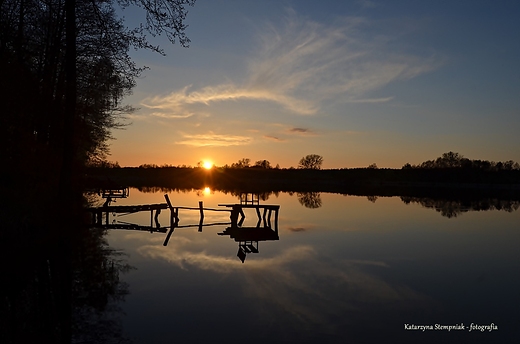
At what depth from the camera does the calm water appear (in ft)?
32.1

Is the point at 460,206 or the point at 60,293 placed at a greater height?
the point at 460,206

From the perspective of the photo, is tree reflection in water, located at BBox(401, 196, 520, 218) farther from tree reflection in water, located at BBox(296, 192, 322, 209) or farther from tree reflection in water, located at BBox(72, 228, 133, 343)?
tree reflection in water, located at BBox(72, 228, 133, 343)

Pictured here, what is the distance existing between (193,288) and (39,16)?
51.8 ft

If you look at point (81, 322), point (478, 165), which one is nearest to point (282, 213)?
point (81, 322)

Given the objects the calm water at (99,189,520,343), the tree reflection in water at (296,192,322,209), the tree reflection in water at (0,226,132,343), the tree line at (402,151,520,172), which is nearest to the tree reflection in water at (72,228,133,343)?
the tree reflection in water at (0,226,132,343)

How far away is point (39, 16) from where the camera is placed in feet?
69.2

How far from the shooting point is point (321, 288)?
44.1 ft

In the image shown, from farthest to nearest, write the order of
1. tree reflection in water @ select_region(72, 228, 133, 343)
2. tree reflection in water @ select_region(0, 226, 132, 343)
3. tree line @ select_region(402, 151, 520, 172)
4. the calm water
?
tree line @ select_region(402, 151, 520, 172)
the calm water
tree reflection in water @ select_region(72, 228, 133, 343)
tree reflection in water @ select_region(0, 226, 132, 343)

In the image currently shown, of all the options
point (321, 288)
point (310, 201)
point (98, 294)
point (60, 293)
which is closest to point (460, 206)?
point (310, 201)

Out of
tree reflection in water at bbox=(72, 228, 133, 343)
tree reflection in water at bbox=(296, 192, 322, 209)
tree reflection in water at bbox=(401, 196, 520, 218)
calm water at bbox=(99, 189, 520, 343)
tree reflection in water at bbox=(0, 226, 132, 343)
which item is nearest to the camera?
tree reflection in water at bbox=(0, 226, 132, 343)

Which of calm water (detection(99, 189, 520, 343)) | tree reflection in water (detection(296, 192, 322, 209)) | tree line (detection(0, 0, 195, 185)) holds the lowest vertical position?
calm water (detection(99, 189, 520, 343))

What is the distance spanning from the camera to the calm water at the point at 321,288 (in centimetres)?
977

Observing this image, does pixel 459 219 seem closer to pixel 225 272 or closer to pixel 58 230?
pixel 225 272

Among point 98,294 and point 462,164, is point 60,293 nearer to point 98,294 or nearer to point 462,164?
point 98,294
